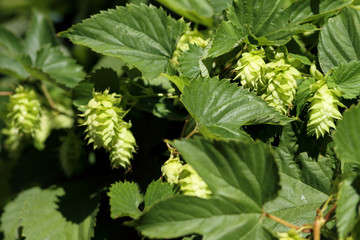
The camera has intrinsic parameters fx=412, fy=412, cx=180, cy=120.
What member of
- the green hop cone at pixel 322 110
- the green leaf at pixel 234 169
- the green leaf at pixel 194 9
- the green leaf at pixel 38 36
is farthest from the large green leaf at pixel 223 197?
the green leaf at pixel 38 36

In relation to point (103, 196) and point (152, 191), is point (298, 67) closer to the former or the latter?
point (152, 191)

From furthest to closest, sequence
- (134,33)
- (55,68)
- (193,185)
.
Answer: (55,68) < (134,33) < (193,185)

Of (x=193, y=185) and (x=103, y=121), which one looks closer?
(x=193, y=185)

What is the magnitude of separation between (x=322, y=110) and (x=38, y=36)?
156 centimetres

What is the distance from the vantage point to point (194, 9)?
1499mm

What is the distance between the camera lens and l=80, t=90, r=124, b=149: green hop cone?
3.75 feet

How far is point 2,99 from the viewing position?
2189 mm

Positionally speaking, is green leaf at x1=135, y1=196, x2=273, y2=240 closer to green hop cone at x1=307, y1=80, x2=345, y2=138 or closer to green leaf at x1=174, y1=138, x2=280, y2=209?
green leaf at x1=174, y1=138, x2=280, y2=209

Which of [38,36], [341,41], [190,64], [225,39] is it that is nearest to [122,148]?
[190,64]

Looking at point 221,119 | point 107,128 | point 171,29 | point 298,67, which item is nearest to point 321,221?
point 221,119

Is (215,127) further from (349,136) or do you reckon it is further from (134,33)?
(134,33)

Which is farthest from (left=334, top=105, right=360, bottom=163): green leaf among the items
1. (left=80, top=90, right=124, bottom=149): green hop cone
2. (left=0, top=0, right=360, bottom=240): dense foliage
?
(left=80, top=90, right=124, bottom=149): green hop cone

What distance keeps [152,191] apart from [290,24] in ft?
1.99

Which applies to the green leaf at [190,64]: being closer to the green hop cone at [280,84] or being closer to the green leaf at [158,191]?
the green hop cone at [280,84]
